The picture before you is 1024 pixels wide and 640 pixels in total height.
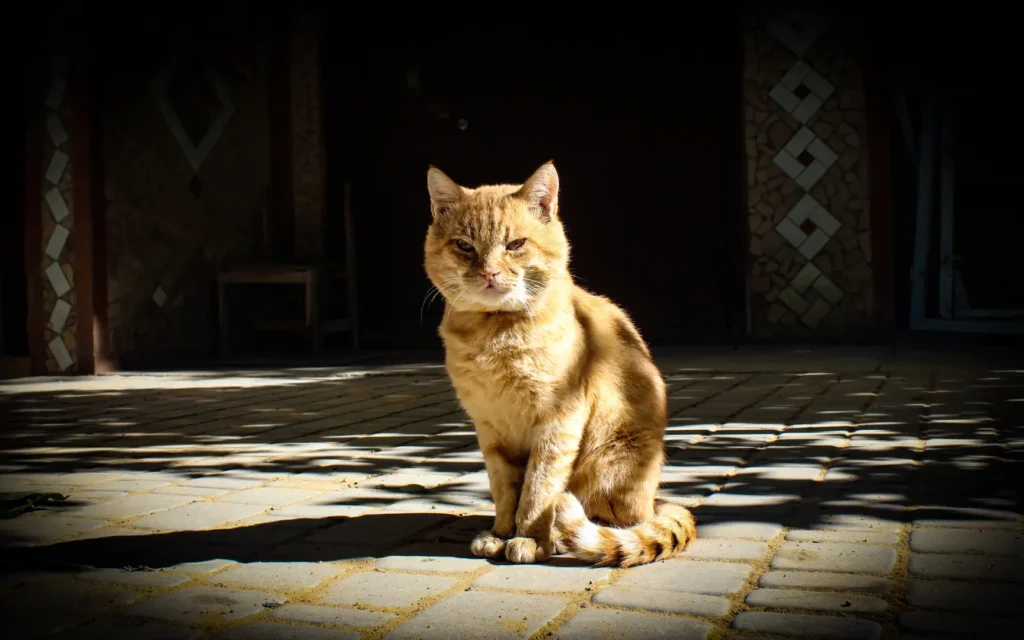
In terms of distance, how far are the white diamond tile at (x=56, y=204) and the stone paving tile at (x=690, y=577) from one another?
7.29 metres

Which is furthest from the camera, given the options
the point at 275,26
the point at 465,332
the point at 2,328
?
the point at 275,26

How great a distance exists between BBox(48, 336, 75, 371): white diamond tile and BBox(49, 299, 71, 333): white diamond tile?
10 cm

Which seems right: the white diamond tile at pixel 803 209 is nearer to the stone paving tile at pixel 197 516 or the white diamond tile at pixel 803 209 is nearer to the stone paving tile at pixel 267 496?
the stone paving tile at pixel 267 496

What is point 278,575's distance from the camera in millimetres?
2748

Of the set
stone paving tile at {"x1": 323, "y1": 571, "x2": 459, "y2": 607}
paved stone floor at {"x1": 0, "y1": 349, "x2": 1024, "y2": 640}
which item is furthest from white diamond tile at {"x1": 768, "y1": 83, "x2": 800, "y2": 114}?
stone paving tile at {"x1": 323, "y1": 571, "x2": 459, "y2": 607}

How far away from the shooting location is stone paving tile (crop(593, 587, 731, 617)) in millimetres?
2395

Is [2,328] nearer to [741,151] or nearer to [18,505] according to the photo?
[18,505]

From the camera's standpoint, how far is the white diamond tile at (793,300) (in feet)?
30.5

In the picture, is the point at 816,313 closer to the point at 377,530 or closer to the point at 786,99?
the point at 786,99

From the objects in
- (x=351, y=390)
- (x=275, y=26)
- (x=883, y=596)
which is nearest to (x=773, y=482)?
(x=883, y=596)

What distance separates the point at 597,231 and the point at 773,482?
6310 millimetres

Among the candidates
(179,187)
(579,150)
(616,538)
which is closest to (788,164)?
(579,150)

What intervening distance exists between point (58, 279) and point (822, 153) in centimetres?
715

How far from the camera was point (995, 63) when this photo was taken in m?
9.42
